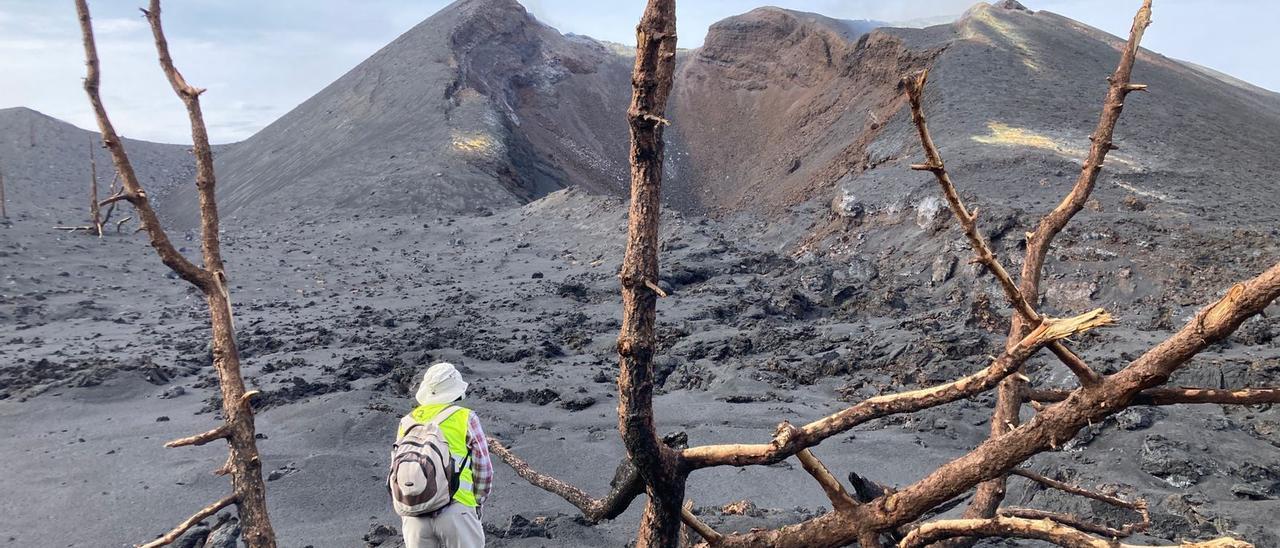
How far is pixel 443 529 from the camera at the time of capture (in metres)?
3.26

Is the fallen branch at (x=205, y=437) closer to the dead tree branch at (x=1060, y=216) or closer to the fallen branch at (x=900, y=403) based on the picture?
the fallen branch at (x=900, y=403)

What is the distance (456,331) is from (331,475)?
477 centimetres

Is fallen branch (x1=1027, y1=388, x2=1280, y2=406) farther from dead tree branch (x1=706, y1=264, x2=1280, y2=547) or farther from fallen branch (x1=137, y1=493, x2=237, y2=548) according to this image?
fallen branch (x1=137, y1=493, x2=237, y2=548)

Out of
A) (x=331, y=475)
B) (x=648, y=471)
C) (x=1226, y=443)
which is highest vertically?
(x=648, y=471)

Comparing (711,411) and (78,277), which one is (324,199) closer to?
(78,277)

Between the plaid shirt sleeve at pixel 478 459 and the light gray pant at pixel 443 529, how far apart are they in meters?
0.14

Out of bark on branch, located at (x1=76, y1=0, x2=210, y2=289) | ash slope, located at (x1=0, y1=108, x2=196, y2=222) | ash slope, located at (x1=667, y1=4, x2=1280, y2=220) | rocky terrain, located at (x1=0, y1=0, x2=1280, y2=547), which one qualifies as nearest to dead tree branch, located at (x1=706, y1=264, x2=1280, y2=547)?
rocky terrain, located at (x1=0, y1=0, x2=1280, y2=547)

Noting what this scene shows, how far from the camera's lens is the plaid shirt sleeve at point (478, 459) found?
342 cm

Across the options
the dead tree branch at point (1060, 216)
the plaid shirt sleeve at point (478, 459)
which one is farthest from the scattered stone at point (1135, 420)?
the plaid shirt sleeve at point (478, 459)

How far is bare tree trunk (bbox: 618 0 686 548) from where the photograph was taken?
2254 millimetres

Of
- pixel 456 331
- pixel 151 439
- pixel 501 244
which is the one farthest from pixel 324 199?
pixel 151 439

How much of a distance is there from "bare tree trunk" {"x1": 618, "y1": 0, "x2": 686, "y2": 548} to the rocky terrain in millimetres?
2116

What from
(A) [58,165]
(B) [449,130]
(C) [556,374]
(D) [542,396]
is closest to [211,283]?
(D) [542,396]

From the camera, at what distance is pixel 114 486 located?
20.6ft
